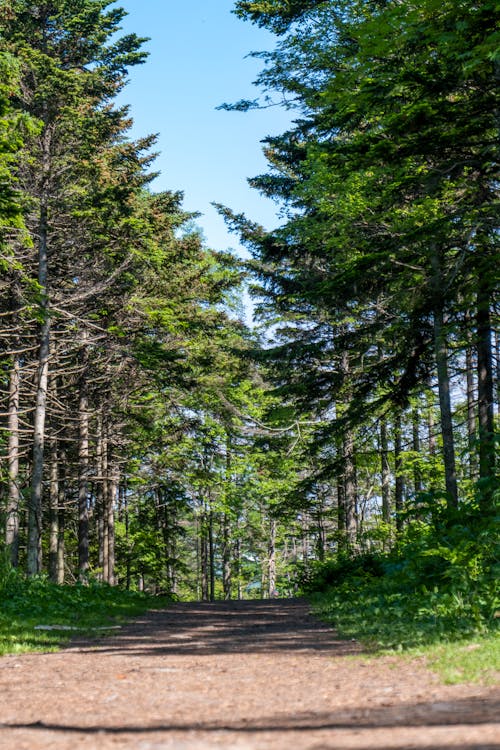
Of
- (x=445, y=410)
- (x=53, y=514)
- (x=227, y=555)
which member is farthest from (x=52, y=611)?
(x=227, y=555)

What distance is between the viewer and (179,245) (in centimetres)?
2508

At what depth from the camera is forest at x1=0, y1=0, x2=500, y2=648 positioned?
977 centimetres

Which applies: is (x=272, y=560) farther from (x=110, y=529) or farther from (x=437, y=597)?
(x=437, y=597)

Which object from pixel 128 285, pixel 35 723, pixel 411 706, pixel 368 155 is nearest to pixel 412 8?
pixel 368 155

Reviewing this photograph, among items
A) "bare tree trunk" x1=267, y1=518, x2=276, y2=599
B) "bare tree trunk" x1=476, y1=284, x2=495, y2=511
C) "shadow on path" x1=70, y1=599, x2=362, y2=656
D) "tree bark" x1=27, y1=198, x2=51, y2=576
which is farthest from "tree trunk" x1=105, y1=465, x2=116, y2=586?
"bare tree trunk" x1=267, y1=518, x2=276, y2=599

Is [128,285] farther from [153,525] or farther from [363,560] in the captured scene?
[153,525]

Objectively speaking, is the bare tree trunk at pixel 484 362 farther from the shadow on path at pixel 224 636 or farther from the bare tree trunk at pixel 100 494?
the bare tree trunk at pixel 100 494

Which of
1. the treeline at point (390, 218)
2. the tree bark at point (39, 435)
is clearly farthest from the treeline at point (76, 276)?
the treeline at point (390, 218)

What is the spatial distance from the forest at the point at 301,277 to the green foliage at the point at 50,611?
Result: 986mm

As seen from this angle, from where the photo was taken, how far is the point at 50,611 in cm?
1207

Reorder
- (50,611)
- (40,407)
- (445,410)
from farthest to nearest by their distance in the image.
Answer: (40,407) < (445,410) < (50,611)

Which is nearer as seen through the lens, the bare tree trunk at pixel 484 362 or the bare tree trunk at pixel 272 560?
the bare tree trunk at pixel 484 362

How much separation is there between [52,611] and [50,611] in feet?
0.11

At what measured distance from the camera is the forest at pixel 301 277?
9766mm
